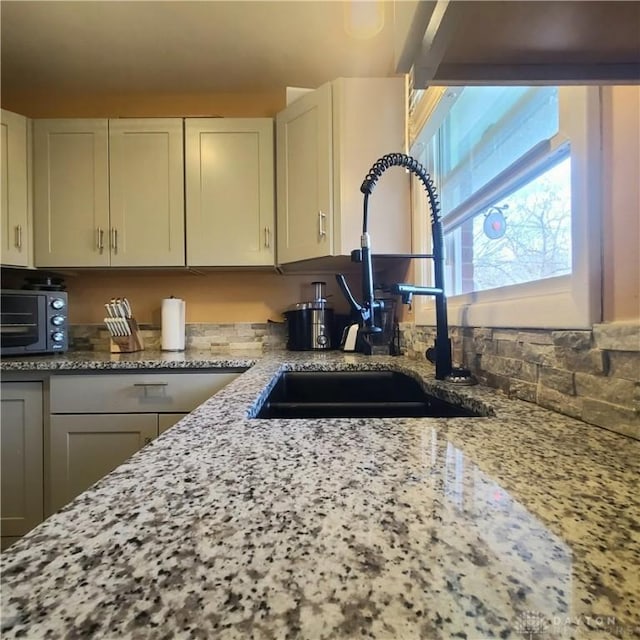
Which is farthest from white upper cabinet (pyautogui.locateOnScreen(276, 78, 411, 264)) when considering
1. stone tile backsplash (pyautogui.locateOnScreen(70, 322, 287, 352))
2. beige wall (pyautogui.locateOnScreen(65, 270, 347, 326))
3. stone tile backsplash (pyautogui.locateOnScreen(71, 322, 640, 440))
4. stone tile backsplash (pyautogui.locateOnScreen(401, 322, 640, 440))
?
stone tile backsplash (pyautogui.locateOnScreen(401, 322, 640, 440))

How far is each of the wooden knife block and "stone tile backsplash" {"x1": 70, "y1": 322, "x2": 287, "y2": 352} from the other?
6.7 inches

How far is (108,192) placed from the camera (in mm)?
2010

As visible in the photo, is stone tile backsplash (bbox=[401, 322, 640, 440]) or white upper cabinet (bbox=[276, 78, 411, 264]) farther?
white upper cabinet (bbox=[276, 78, 411, 264])

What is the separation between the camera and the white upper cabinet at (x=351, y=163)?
1.79 m

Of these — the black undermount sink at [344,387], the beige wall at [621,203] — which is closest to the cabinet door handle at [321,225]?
→ the black undermount sink at [344,387]

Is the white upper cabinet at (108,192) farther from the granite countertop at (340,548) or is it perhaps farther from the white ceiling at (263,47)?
the granite countertop at (340,548)

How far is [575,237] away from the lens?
2.17ft

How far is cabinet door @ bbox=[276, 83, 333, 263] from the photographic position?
5.97 feet

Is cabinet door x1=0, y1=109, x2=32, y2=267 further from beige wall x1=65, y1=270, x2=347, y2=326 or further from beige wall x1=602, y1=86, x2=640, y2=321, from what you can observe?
beige wall x1=602, y1=86, x2=640, y2=321

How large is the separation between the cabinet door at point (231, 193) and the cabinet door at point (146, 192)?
0.23ft

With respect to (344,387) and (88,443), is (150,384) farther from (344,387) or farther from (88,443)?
(344,387)

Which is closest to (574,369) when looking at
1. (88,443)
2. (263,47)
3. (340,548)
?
(340,548)

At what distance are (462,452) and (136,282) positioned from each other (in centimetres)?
227

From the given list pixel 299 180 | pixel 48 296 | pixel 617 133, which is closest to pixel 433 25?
pixel 617 133
